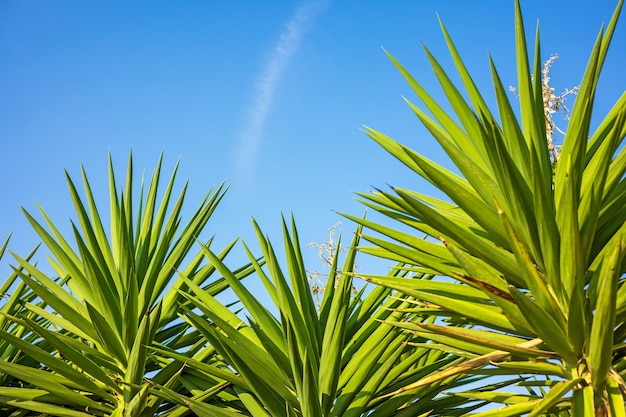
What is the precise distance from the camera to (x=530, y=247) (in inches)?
90.9

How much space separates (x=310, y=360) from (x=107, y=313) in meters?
1.12

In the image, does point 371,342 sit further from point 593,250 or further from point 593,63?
point 593,63

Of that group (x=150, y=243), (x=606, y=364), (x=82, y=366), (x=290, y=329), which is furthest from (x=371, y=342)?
(x=150, y=243)

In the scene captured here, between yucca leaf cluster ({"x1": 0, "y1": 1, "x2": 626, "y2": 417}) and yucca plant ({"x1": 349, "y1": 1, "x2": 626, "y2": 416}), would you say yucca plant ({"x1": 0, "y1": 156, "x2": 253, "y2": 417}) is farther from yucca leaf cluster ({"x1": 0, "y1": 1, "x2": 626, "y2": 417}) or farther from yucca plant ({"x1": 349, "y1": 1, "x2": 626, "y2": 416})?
yucca plant ({"x1": 349, "y1": 1, "x2": 626, "y2": 416})

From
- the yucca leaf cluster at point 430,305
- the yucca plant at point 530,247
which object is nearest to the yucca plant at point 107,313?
the yucca leaf cluster at point 430,305

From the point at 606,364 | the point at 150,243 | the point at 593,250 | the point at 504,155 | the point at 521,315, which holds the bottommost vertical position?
the point at 606,364

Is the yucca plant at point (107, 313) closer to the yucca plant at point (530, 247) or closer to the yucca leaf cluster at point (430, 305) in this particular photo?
the yucca leaf cluster at point (430, 305)

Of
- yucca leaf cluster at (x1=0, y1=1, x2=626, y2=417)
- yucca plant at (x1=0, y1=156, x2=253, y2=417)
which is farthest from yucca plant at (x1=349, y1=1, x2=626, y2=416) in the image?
yucca plant at (x1=0, y1=156, x2=253, y2=417)

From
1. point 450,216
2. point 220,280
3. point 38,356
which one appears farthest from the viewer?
point 220,280

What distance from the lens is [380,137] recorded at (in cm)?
285

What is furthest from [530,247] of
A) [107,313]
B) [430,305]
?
[107,313]

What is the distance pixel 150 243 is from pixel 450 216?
5.90ft

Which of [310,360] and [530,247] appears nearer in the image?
[530,247]

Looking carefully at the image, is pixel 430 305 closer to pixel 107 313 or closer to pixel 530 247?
pixel 530 247
